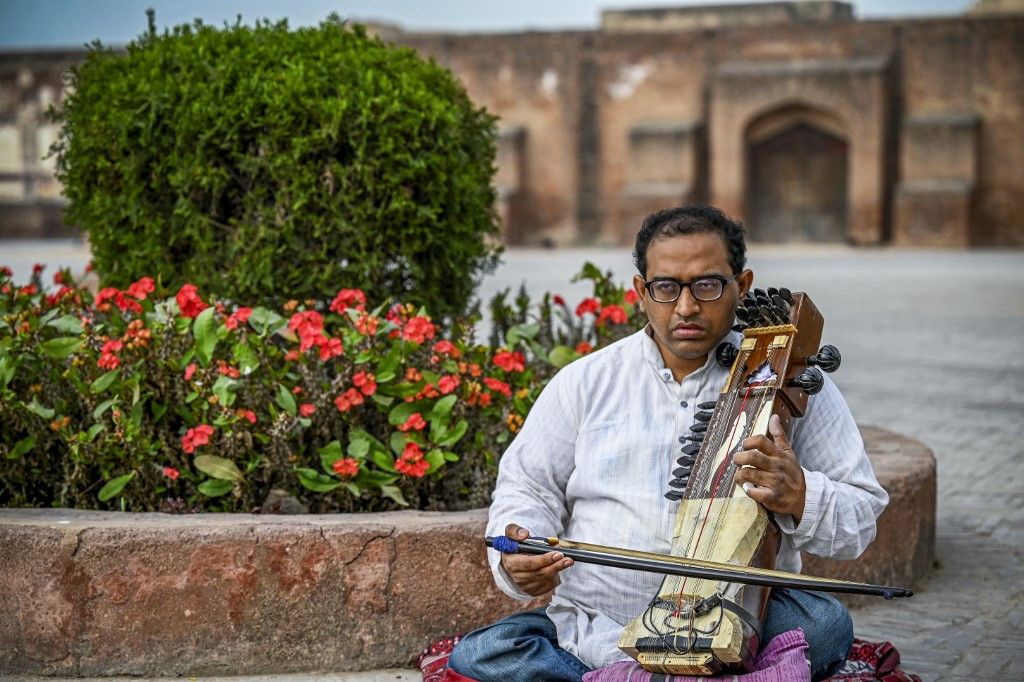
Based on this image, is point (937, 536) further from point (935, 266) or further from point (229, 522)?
point (935, 266)

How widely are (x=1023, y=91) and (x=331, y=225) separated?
26.1m

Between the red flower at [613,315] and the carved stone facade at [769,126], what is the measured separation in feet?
78.4

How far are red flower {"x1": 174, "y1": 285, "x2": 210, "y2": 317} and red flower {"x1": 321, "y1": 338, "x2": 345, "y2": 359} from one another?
488mm

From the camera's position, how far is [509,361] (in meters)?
4.28

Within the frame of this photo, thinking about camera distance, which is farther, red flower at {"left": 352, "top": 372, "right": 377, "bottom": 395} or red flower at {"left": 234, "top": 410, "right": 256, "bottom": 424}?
red flower at {"left": 352, "top": 372, "right": 377, "bottom": 395}

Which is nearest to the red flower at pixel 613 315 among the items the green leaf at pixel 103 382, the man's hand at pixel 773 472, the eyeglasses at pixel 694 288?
the green leaf at pixel 103 382

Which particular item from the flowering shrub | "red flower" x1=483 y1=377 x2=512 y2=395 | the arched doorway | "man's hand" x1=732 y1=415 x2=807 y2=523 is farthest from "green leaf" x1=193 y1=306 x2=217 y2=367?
the arched doorway

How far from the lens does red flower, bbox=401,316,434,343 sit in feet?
13.7

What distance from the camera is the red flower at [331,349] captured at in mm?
4086

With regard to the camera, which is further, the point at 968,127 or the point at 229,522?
the point at 968,127

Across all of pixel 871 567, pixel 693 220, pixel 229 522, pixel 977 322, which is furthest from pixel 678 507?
pixel 977 322

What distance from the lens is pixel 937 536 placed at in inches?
205

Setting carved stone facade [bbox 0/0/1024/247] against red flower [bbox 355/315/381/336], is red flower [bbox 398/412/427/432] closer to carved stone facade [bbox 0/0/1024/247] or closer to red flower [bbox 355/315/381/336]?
red flower [bbox 355/315/381/336]

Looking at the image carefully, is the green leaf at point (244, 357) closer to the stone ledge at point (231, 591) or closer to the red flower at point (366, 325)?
the red flower at point (366, 325)
